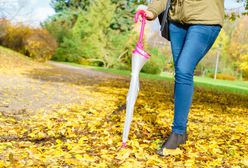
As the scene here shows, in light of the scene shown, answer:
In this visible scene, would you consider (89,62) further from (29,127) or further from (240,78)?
(29,127)

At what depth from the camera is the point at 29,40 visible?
993 inches

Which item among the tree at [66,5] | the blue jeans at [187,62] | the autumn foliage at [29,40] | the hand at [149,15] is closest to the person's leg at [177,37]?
the blue jeans at [187,62]

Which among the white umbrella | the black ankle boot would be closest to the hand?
the white umbrella

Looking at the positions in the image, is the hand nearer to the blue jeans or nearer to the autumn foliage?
the blue jeans

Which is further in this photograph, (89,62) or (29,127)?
(89,62)

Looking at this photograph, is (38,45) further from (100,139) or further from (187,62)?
(187,62)

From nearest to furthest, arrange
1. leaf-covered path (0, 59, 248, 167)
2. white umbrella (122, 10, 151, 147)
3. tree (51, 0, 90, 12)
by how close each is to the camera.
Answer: leaf-covered path (0, 59, 248, 167) < white umbrella (122, 10, 151, 147) < tree (51, 0, 90, 12)

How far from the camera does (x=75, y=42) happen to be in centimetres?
3697

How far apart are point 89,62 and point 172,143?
33.4m

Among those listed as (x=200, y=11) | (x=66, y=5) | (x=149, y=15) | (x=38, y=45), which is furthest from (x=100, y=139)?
(x=66, y=5)

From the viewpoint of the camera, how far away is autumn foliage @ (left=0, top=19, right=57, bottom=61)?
25.0 meters

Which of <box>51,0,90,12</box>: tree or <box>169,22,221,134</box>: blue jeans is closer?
<box>169,22,221,134</box>: blue jeans

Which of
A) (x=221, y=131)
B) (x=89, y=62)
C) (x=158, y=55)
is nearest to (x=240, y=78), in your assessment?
(x=158, y=55)

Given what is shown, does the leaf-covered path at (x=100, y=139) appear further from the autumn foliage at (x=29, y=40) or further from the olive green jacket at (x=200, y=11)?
the autumn foliage at (x=29, y=40)
